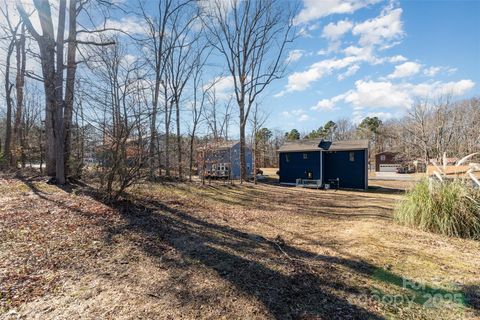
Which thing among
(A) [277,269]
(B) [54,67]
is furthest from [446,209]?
(B) [54,67]

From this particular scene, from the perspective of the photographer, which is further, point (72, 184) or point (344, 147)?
point (344, 147)

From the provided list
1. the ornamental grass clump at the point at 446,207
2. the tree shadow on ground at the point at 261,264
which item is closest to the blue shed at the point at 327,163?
the ornamental grass clump at the point at 446,207

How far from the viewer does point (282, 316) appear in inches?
102

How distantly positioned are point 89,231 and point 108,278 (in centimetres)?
189

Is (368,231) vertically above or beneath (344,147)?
beneath

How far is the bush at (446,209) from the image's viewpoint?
5461 millimetres

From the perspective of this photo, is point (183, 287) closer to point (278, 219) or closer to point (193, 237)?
point (193, 237)

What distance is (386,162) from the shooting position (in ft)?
132

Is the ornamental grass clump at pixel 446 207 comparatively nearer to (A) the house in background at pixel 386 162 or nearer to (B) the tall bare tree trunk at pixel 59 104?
(B) the tall bare tree trunk at pixel 59 104

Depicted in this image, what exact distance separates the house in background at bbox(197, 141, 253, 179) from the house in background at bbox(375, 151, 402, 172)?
24.3 metres

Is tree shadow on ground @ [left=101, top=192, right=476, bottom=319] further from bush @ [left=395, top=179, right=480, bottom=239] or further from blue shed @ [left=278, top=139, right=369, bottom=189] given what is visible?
blue shed @ [left=278, top=139, right=369, bottom=189]

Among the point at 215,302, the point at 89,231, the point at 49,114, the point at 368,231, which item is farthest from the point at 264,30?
the point at 215,302

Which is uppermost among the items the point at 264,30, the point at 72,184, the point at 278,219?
the point at 264,30

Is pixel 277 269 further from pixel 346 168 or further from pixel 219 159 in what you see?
pixel 346 168
